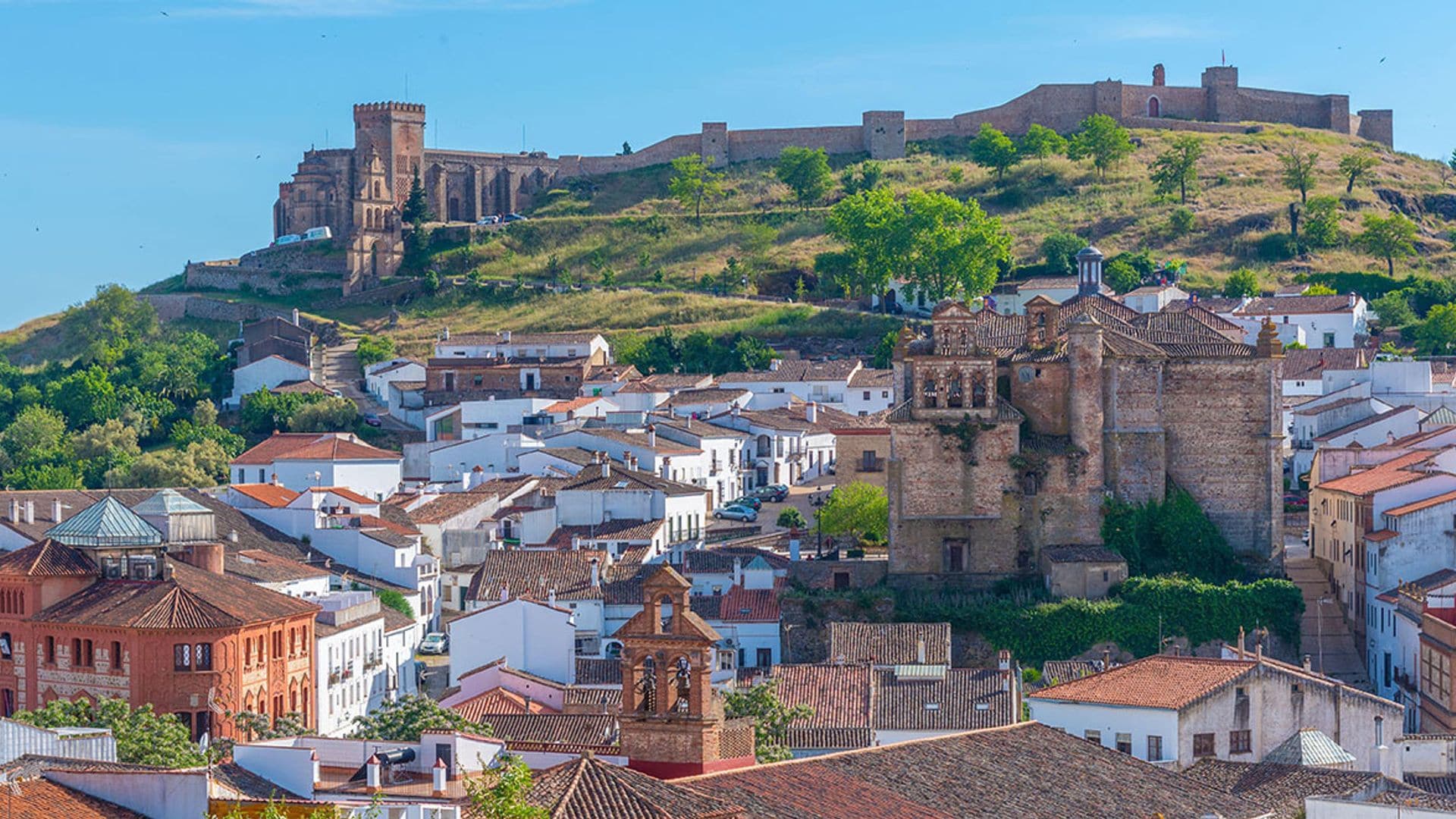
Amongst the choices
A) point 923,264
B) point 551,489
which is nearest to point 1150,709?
point 551,489

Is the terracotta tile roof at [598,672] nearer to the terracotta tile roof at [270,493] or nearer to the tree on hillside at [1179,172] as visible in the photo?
the terracotta tile roof at [270,493]

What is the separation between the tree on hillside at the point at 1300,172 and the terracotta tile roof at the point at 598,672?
73930 mm

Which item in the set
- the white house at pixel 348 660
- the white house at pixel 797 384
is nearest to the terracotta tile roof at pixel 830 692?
the white house at pixel 348 660

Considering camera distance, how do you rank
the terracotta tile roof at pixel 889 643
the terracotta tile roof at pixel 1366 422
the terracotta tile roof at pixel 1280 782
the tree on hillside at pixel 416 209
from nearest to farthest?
1. the terracotta tile roof at pixel 1280 782
2. the terracotta tile roof at pixel 889 643
3. the terracotta tile roof at pixel 1366 422
4. the tree on hillside at pixel 416 209

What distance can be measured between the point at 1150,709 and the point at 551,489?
30.5 meters

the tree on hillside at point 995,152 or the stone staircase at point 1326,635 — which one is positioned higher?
the tree on hillside at point 995,152

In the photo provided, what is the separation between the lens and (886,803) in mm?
29500

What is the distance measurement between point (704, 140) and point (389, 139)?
1911 centimetres

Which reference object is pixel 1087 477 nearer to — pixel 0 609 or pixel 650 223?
pixel 0 609

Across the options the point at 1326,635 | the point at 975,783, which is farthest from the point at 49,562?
the point at 1326,635

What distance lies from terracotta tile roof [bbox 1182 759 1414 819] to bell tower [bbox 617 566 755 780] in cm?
914

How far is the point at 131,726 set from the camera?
36625 mm

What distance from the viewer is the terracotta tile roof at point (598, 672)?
164 ft

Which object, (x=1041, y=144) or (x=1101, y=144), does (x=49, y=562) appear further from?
(x=1041, y=144)
